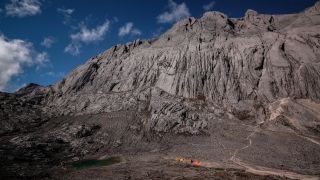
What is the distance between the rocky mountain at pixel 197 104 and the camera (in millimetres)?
79188

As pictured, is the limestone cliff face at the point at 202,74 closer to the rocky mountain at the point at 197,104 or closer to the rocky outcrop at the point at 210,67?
the rocky outcrop at the point at 210,67

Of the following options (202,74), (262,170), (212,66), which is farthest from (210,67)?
(262,170)

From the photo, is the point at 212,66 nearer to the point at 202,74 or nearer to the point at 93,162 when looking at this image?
the point at 202,74

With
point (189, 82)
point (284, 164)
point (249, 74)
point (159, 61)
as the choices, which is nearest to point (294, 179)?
point (284, 164)

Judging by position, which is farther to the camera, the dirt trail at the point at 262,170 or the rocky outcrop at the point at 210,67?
the rocky outcrop at the point at 210,67

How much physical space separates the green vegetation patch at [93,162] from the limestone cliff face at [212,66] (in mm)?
32179

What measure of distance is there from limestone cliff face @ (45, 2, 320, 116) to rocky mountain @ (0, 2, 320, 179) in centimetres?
39

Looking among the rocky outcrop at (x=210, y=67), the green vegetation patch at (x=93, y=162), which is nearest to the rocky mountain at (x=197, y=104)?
the rocky outcrop at (x=210, y=67)

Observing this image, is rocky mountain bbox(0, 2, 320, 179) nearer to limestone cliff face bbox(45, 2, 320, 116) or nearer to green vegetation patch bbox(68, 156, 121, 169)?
limestone cliff face bbox(45, 2, 320, 116)

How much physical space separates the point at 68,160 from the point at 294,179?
57.5m

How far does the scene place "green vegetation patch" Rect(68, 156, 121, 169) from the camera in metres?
76.6

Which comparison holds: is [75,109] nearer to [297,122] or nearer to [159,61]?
[159,61]

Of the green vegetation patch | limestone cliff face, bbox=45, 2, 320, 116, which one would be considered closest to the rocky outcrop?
limestone cliff face, bbox=45, 2, 320, 116

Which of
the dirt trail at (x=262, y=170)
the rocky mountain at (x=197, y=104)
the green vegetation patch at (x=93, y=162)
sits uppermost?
the rocky mountain at (x=197, y=104)
